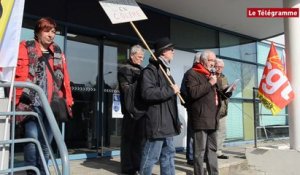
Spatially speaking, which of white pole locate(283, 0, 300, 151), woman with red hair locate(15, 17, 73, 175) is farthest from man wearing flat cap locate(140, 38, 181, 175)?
white pole locate(283, 0, 300, 151)

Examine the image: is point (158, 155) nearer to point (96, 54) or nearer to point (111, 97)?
point (111, 97)

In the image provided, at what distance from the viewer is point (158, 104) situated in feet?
13.8

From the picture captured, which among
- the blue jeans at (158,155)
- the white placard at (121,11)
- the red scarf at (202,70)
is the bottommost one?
the blue jeans at (158,155)

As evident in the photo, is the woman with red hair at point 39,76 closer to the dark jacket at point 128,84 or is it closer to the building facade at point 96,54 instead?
the dark jacket at point 128,84

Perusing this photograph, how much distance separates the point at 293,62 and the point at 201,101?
7.97ft

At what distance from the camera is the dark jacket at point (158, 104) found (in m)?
4.11

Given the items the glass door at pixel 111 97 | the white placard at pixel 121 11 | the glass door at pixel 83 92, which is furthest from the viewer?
the glass door at pixel 111 97

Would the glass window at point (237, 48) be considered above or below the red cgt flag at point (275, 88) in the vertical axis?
above

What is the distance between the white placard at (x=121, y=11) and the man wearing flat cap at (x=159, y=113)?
49cm

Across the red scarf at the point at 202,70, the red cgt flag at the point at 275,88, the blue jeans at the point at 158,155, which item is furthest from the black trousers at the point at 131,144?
the red cgt flag at the point at 275,88

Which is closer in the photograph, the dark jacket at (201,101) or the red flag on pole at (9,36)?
the red flag on pole at (9,36)

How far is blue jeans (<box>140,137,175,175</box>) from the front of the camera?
4.07m

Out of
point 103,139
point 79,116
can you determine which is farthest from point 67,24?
point 103,139

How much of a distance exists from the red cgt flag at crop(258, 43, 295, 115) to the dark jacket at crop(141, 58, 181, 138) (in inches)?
109
